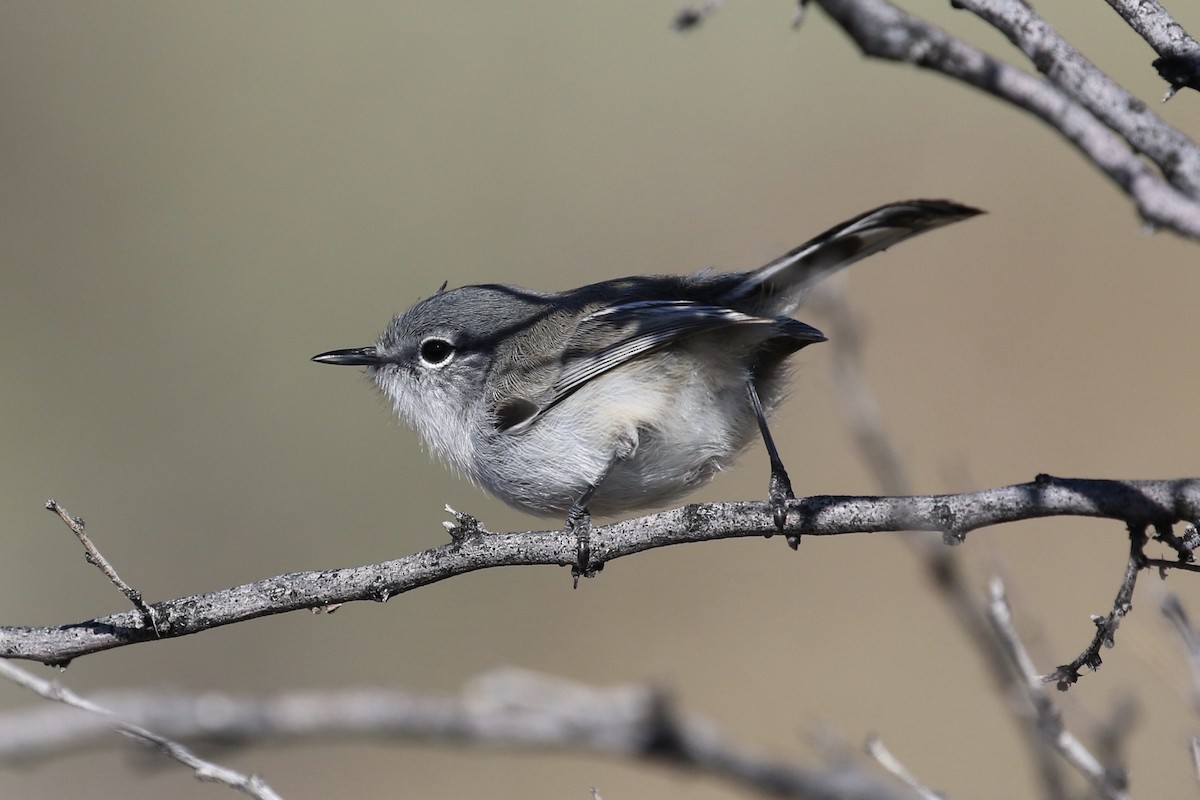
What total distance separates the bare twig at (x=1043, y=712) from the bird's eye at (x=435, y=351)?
89.9 inches

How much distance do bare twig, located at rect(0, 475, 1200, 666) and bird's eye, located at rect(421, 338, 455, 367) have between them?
52.7 inches

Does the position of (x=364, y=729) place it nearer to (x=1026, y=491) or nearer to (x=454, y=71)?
(x=1026, y=491)

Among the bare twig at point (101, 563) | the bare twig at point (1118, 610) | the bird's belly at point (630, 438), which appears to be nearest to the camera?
the bare twig at point (1118, 610)

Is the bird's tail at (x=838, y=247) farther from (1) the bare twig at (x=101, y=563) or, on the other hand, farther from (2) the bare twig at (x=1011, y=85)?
(1) the bare twig at (x=101, y=563)

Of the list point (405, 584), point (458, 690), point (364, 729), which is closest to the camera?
point (364, 729)

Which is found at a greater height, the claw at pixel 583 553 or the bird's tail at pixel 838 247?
the bird's tail at pixel 838 247

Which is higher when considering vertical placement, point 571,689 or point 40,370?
point 40,370

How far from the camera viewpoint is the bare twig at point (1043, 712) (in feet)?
4.77

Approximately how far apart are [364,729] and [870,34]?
102 centimetres

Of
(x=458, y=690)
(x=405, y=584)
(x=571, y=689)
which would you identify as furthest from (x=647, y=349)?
(x=458, y=690)

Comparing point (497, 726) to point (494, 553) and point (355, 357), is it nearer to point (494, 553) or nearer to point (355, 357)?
point (494, 553)

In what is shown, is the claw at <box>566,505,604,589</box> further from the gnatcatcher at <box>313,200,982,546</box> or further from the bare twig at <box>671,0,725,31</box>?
the bare twig at <box>671,0,725,31</box>

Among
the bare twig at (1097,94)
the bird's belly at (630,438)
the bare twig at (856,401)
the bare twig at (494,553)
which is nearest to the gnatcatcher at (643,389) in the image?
the bird's belly at (630,438)

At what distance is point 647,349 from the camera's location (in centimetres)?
300
